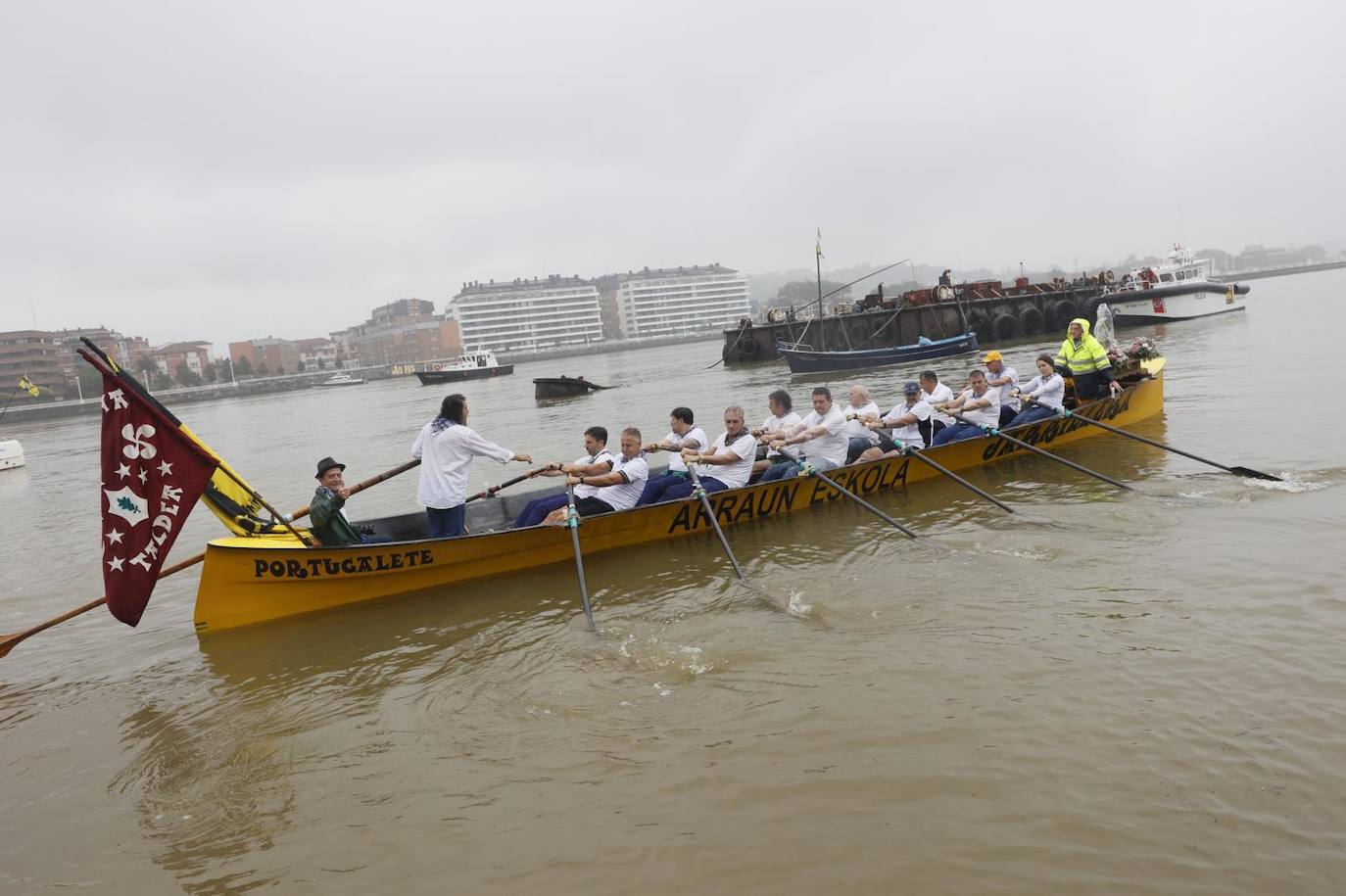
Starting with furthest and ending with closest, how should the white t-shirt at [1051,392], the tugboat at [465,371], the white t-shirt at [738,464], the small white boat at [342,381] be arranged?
1. the small white boat at [342,381]
2. the tugboat at [465,371]
3. the white t-shirt at [1051,392]
4. the white t-shirt at [738,464]

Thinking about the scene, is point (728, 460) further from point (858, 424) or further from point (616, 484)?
point (858, 424)

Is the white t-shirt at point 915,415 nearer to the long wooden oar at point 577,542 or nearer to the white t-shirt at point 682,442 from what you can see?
the white t-shirt at point 682,442

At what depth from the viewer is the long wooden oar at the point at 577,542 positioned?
7.89 metres

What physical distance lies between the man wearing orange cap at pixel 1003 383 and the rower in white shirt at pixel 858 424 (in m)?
2.31

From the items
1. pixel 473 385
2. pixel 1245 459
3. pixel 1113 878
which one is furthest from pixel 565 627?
pixel 473 385

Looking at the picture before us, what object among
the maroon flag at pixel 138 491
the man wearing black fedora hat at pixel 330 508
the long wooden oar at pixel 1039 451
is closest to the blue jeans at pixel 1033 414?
the long wooden oar at pixel 1039 451

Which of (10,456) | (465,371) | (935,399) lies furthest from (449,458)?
(465,371)

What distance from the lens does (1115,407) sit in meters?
14.4

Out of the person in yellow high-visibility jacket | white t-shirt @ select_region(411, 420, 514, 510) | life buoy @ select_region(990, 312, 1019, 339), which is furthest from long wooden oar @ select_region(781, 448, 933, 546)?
life buoy @ select_region(990, 312, 1019, 339)

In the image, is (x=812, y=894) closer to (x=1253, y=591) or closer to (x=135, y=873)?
(x=135, y=873)

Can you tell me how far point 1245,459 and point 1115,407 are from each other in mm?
2772

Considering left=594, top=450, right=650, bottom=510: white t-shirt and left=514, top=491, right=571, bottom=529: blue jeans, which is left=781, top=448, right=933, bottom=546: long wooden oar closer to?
left=594, top=450, right=650, bottom=510: white t-shirt

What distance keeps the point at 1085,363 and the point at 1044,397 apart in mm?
2185

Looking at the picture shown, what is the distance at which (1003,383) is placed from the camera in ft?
44.2
